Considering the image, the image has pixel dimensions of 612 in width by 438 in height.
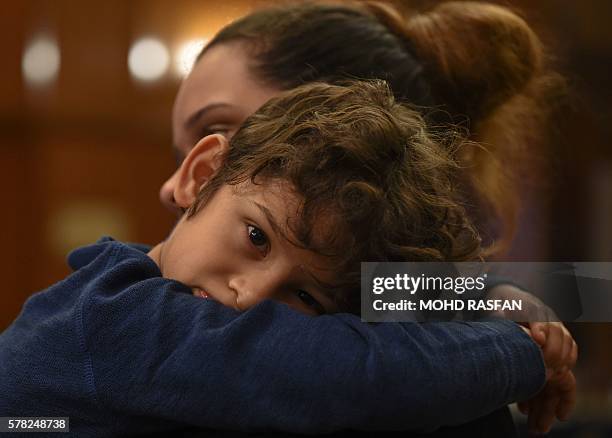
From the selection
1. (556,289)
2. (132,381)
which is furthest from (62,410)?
(556,289)

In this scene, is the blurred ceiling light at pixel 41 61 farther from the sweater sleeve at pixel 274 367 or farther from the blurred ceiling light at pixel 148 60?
the sweater sleeve at pixel 274 367

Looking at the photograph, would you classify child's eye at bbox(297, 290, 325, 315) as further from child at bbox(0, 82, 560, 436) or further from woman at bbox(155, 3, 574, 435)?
woman at bbox(155, 3, 574, 435)

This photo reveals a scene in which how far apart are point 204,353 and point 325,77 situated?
0.32 m

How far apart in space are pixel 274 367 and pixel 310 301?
9 centimetres

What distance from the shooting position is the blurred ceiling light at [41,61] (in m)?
0.75

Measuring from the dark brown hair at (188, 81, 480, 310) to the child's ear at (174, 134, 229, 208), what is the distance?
0.03 m

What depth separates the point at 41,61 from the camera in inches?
29.9

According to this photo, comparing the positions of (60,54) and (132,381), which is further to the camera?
(60,54)

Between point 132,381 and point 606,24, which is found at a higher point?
point 606,24

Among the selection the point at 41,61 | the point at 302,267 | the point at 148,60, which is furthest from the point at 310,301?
the point at 41,61

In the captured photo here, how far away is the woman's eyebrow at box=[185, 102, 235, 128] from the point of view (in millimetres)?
628

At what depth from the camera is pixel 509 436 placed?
44cm

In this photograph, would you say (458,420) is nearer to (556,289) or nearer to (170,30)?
(556,289)

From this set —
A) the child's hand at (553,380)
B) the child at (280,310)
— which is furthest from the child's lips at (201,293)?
the child's hand at (553,380)
